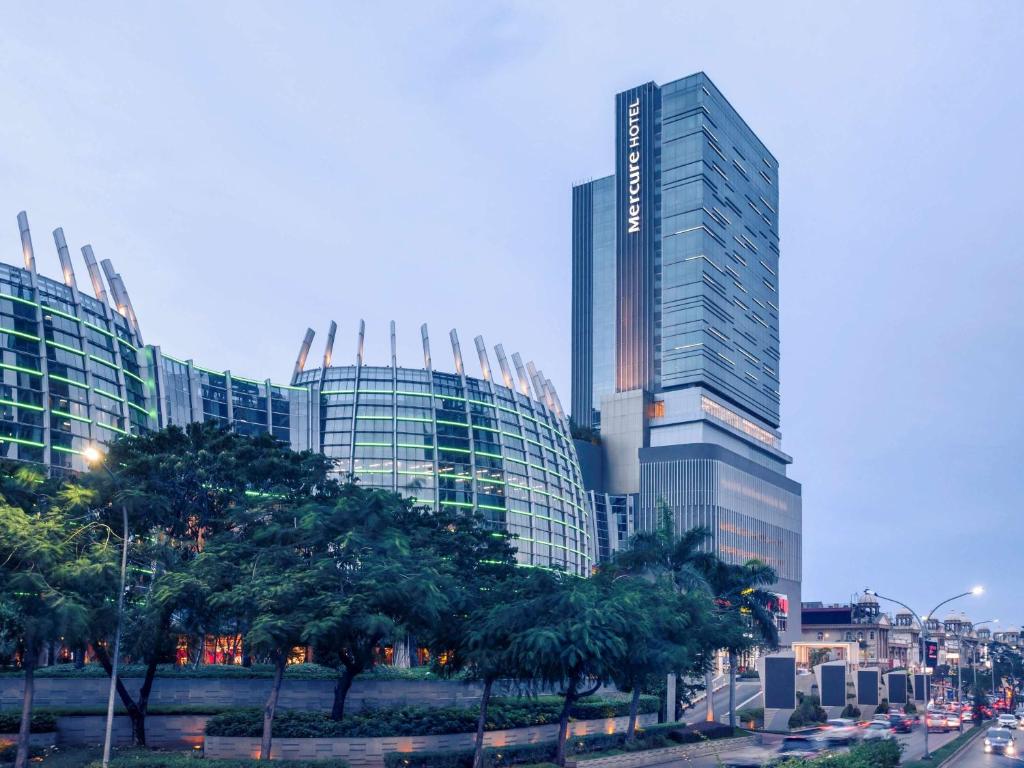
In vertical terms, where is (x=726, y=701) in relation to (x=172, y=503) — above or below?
below

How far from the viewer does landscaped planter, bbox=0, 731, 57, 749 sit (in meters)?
41.7

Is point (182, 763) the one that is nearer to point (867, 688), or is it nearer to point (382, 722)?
point (382, 722)

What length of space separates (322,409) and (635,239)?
7828cm

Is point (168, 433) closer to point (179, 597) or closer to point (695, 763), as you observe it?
point (179, 597)

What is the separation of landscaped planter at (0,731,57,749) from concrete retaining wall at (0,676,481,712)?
5556 millimetres

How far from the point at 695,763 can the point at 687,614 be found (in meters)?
7.62

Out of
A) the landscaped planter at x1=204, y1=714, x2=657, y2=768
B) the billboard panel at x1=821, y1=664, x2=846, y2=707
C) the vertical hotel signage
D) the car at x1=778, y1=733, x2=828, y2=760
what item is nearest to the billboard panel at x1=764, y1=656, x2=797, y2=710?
the car at x1=778, y1=733, x2=828, y2=760

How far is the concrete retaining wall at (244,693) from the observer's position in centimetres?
5059

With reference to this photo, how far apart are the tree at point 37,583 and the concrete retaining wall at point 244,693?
12332 mm

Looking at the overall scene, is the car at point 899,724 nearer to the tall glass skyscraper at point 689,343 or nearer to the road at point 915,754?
the road at point 915,754

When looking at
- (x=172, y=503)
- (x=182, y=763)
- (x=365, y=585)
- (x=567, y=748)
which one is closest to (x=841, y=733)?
(x=567, y=748)

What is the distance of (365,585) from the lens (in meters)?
40.8

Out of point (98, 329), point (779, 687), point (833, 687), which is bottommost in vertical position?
point (833, 687)

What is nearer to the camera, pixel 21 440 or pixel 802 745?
pixel 802 745
